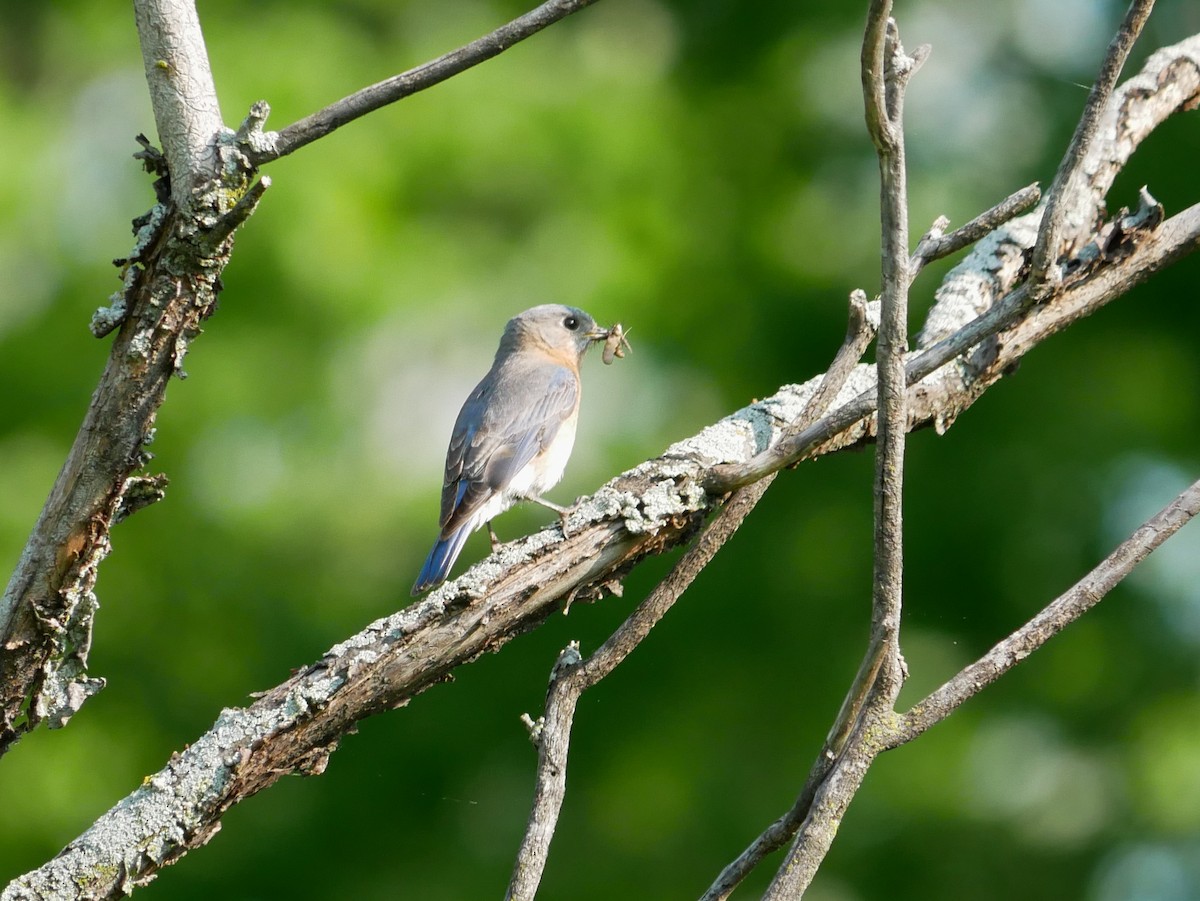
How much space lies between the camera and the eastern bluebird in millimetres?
4000

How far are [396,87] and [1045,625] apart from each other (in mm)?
1173

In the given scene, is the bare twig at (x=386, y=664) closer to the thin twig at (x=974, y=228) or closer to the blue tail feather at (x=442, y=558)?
the thin twig at (x=974, y=228)

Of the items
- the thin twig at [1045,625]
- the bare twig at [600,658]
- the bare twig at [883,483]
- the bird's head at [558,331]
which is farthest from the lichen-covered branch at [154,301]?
the bird's head at [558,331]

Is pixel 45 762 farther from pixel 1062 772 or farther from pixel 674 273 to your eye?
pixel 1062 772

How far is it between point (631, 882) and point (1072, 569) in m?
2.17

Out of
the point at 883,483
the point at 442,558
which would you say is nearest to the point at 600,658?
the point at 883,483

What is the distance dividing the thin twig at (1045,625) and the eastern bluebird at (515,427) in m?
1.99

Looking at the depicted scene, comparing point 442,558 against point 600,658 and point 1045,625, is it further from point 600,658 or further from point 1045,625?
point 1045,625

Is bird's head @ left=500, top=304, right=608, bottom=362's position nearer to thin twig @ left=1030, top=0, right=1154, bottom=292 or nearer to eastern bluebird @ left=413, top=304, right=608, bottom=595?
eastern bluebird @ left=413, top=304, right=608, bottom=595

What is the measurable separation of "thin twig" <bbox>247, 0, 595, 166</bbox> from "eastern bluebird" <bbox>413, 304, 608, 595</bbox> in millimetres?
1809

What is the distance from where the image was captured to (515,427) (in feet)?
14.3

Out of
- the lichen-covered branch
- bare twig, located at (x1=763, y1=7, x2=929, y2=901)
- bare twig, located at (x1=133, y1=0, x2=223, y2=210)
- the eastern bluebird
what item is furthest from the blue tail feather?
bare twig, located at (x1=763, y1=7, x2=929, y2=901)

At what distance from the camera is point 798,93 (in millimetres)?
6293

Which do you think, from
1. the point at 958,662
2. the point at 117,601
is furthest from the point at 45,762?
the point at 958,662
